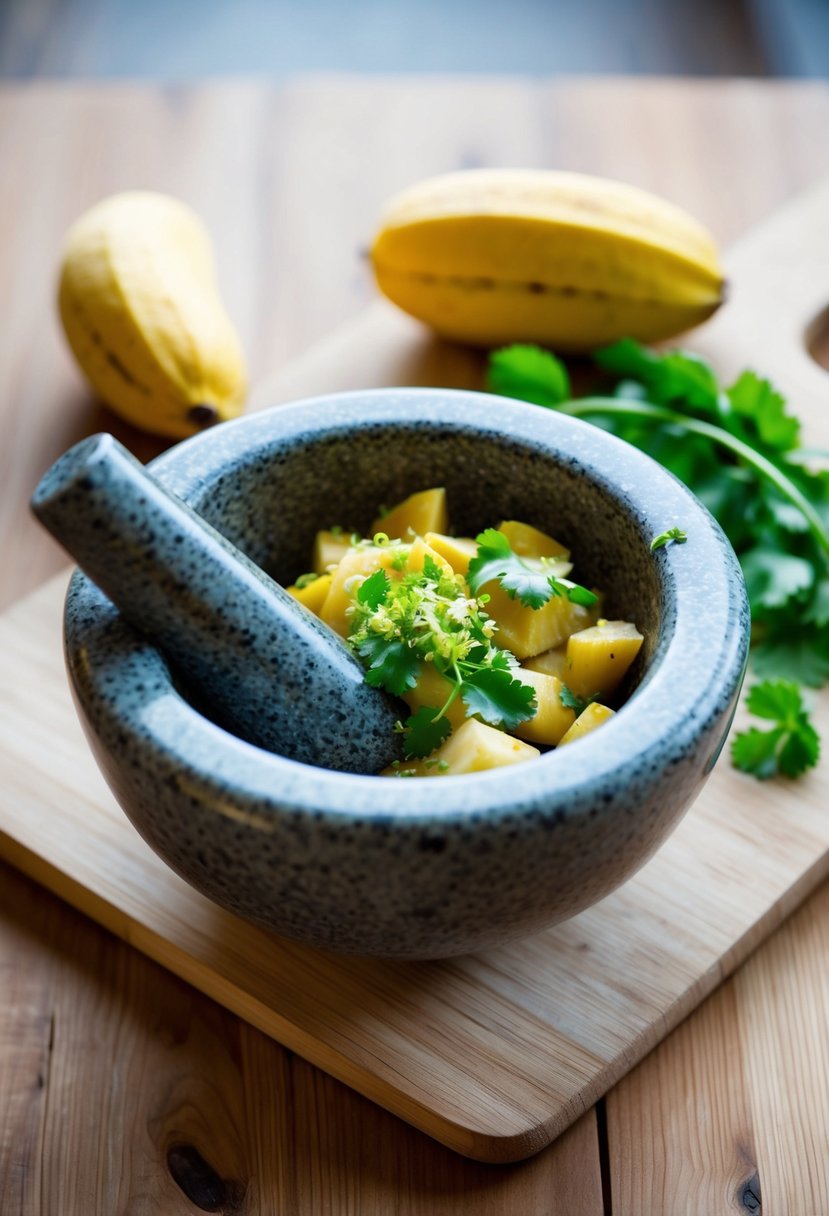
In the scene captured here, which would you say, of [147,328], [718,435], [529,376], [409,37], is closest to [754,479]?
[718,435]

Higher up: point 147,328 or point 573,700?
point 147,328

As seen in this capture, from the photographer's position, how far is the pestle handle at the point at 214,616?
103 centimetres

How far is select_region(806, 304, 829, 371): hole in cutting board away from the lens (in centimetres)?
193

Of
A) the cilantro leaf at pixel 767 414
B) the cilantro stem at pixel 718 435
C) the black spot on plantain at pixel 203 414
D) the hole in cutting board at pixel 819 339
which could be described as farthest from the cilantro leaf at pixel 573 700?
the hole in cutting board at pixel 819 339

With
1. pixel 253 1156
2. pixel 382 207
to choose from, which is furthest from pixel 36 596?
pixel 382 207

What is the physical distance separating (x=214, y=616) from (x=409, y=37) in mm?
3315

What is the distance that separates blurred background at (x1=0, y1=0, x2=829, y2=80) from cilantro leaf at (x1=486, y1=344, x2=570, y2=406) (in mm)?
2361

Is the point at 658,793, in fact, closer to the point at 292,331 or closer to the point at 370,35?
the point at 292,331

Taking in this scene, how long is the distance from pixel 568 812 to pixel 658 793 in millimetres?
86

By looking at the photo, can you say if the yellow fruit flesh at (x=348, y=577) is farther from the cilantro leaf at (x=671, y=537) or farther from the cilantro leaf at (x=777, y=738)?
the cilantro leaf at (x=777, y=738)

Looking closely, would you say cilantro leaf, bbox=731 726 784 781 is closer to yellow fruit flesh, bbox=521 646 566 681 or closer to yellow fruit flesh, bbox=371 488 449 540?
yellow fruit flesh, bbox=521 646 566 681

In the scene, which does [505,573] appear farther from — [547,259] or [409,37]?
[409,37]

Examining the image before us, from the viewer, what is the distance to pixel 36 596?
158cm

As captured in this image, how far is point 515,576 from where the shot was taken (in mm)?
1197
